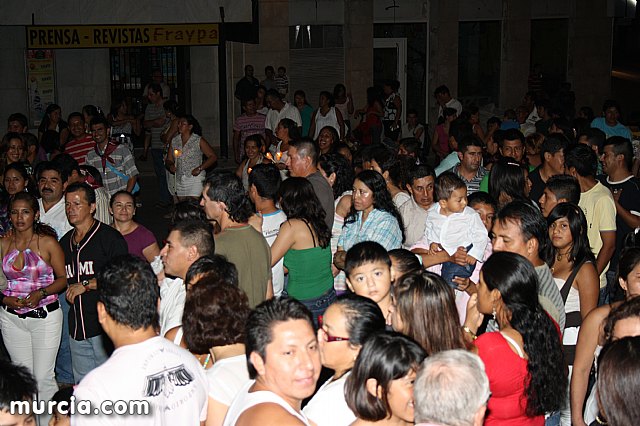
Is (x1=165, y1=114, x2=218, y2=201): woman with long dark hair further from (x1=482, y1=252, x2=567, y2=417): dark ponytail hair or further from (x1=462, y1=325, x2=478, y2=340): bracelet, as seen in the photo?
(x1=482, y1=252, x2=567, y2=417): dark ponytail hair

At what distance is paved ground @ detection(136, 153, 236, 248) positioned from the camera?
13906 mm

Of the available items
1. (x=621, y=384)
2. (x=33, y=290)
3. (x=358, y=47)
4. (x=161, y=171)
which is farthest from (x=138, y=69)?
(x=621, y=384)

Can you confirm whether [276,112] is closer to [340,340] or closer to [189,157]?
[189,157]

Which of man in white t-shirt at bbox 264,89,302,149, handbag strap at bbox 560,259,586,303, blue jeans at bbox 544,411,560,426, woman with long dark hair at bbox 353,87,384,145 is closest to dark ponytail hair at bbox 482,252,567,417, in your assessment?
blue jeans at bbox 544,411,560,426

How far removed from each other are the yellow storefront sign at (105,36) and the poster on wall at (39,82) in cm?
322

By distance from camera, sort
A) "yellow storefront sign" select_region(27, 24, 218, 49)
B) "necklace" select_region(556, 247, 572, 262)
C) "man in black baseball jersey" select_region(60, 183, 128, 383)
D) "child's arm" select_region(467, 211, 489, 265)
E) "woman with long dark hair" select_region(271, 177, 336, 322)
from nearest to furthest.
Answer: "necklace" select_region(556, 247, 572, 262) < "man in black baseball jersey" select_region(60, 183, 128, 383) < "woman with long dark hair" select_region(271, 177, 336, 322) < "child's arm" select_region(467, 211, 489, 265) < "yellow storefront sign" select_region(27, 24, 218, 49)

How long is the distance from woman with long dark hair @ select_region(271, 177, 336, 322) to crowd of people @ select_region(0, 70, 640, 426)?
0.6 inches

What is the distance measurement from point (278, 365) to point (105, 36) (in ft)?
38.4

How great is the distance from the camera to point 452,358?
12.7 feet

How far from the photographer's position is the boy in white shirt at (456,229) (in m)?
7.36

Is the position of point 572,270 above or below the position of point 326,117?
below

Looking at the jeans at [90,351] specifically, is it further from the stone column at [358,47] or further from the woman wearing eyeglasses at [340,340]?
the stone column at [358,47]

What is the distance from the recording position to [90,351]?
7195 millimetres

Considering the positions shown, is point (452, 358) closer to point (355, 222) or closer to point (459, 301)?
point (459, 301)
